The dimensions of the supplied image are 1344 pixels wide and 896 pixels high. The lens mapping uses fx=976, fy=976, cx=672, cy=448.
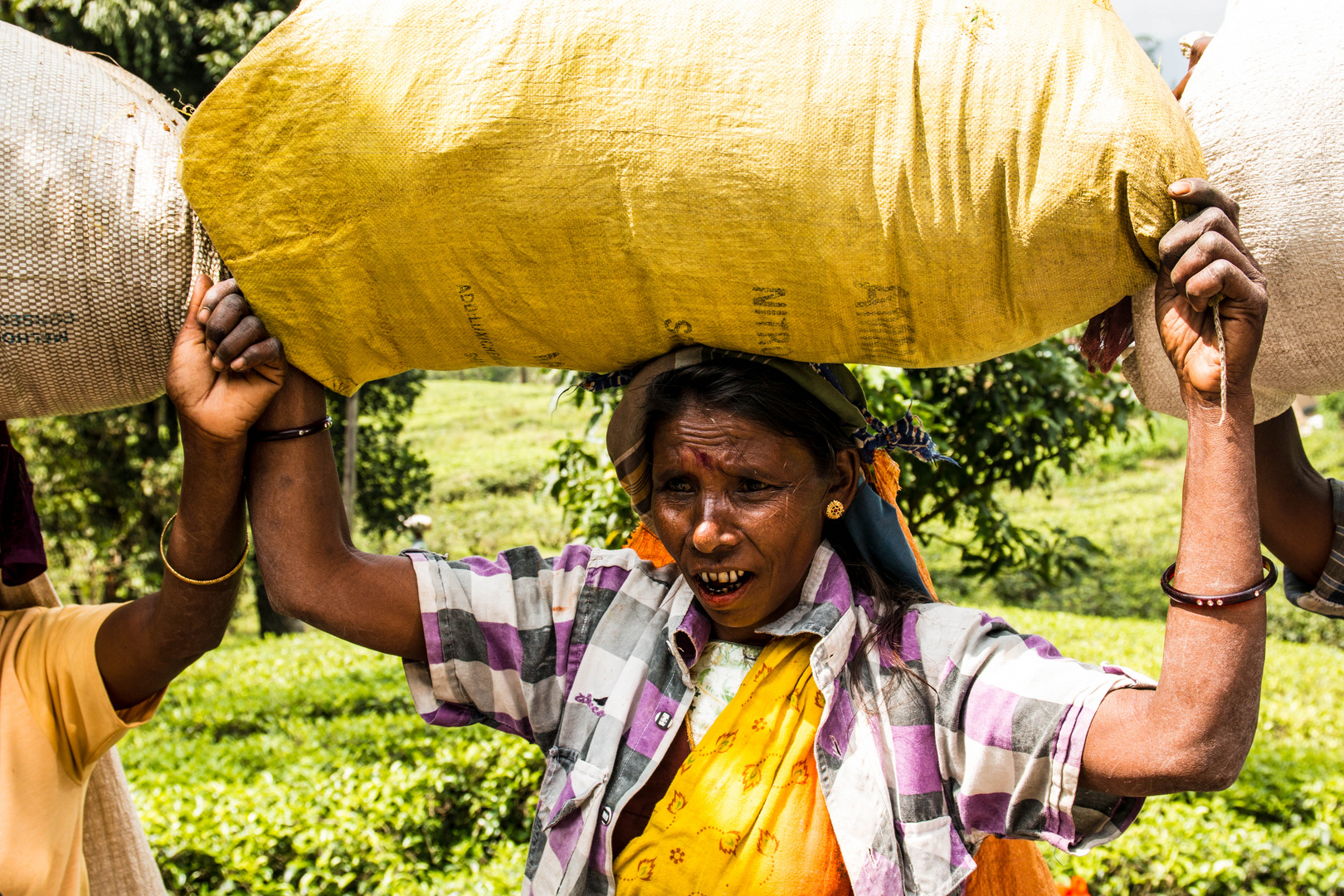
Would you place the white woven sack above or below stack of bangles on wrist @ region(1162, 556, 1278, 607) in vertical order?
above

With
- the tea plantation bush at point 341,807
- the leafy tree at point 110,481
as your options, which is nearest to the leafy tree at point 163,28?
the leafy tree at point 110,481

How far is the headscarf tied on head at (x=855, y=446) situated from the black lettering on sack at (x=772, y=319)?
0.31 ft

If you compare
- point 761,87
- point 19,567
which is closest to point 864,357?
point 761,87

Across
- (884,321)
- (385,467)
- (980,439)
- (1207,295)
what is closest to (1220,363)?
(1207,295)

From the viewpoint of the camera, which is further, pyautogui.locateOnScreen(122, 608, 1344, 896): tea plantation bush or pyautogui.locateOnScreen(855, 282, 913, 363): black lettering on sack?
pyautogui.locateOnScreen(122, 608, 1344, 896): tea plantation bush

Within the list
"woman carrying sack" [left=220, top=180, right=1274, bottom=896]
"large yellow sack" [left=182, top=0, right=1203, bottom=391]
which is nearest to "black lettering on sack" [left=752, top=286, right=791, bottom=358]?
"large yellow sack" [left=182, top=0, right=1203, bottom=391]

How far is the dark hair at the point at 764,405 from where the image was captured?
1469 mm

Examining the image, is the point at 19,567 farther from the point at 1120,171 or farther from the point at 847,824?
the point at 1120,171

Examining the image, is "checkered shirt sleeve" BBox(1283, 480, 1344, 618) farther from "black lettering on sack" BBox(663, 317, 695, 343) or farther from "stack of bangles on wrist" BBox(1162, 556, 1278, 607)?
"black lettering on sack" BBox(663, 317, 695, 343)

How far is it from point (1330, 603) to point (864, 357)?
110 centimetres

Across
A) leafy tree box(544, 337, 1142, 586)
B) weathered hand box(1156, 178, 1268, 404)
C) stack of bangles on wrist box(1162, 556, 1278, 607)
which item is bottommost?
leafy tree box(544, 337, 1142, 586)

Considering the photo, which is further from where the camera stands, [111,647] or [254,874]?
[254,874]

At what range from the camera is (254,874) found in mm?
3561

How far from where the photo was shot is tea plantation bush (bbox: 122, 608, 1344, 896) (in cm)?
359
